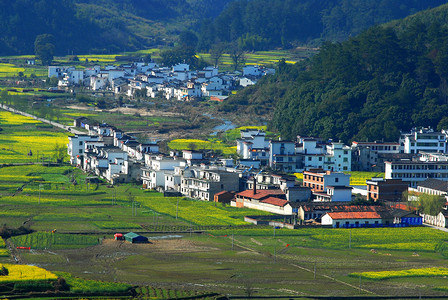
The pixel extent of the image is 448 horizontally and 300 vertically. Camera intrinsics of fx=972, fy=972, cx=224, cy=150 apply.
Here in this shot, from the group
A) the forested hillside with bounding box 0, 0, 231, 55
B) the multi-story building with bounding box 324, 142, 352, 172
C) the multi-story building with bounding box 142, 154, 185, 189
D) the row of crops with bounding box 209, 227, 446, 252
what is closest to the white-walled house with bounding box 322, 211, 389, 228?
the row of crops with bounding box 209, 227, 446, 252

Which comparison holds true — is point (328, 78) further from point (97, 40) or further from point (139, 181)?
point (97, 40)

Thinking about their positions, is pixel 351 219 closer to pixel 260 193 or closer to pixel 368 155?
pixel 260 193

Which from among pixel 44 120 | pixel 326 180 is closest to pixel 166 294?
pixel 326 180

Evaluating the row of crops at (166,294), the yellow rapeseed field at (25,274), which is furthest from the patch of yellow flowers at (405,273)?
the yellow rapeseed field at (25,274)

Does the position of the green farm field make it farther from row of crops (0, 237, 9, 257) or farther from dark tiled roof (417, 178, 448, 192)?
dark tiled roof (417, 178, 448, 192)

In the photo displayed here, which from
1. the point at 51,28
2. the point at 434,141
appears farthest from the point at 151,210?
the point at 51,28

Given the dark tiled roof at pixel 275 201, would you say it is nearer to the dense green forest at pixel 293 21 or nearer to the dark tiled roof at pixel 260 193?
the dark tiled roof at pixel 260 193

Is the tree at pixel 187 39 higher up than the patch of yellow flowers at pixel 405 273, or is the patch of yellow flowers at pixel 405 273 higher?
the tree at pixel 187 39
